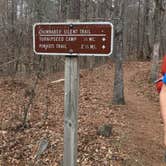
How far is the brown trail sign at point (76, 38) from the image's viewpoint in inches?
156

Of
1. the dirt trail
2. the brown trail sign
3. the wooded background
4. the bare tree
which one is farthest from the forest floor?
the brown trail sign

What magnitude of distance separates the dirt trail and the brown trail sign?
3.06 meters

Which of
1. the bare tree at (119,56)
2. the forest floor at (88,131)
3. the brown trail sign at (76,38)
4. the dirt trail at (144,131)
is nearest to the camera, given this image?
the brown trail sign at (76,38)

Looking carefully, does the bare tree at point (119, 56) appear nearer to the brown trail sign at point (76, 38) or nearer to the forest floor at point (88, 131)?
the forest floor at point (88, 131)

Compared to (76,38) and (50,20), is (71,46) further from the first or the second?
(50,20)

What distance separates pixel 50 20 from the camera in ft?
47.7

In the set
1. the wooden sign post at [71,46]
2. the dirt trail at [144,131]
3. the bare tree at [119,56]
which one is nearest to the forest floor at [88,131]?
the dirt trail at [144,131]

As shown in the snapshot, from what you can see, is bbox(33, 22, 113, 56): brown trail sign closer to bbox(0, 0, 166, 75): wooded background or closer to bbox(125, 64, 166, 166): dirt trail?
bbox(125, 64, 166, 166): dirt trail

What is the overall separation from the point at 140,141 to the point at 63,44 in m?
4.17

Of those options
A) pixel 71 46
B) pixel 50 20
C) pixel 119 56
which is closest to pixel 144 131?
pixel 119 56

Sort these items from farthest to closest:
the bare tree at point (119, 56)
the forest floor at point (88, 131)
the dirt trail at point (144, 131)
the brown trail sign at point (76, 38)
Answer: the bare tree at point (119, 56), the dirt trail at point (144, 131), the forest floor at point (88, 131), the brown trail sign at point (76, 38)

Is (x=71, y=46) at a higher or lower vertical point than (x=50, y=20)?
higher

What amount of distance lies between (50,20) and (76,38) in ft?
35.4

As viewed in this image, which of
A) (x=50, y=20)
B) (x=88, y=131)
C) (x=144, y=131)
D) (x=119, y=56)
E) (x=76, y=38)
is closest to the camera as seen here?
(x=76, y=38)
